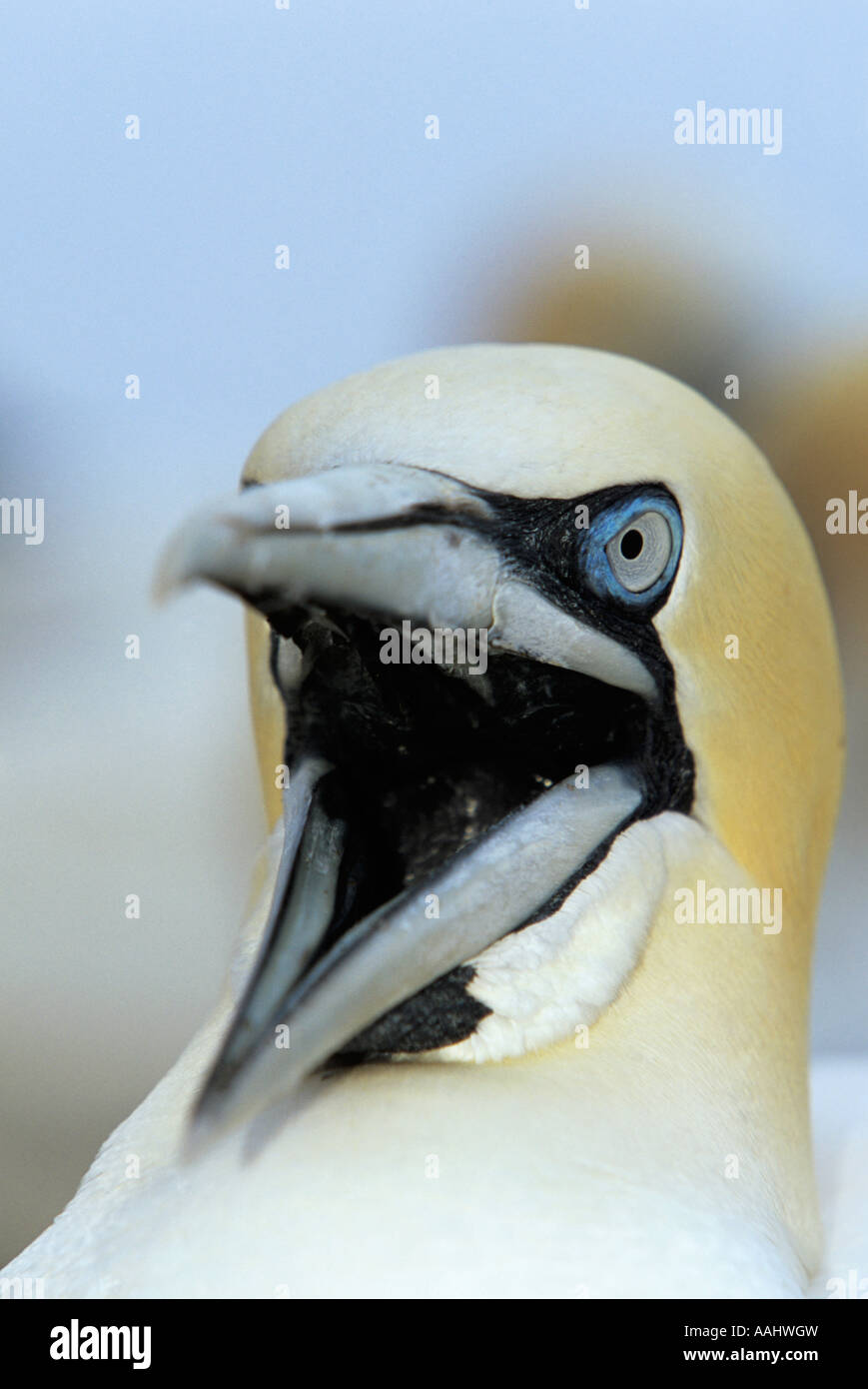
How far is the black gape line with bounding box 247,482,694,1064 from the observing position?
1604 mm

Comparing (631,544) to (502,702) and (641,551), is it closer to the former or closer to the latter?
(641,551)

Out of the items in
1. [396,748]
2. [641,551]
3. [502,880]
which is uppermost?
[641,551]

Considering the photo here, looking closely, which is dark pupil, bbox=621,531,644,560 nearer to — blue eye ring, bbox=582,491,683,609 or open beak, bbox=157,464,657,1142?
blue eye ring, bbox=582,491,683,609

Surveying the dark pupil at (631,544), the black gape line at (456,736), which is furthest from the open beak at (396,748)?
the dark pupil at (631,544)

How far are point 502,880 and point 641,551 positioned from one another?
17.0 inches

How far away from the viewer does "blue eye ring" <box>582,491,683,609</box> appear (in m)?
1.67

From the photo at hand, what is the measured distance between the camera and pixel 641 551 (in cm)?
171

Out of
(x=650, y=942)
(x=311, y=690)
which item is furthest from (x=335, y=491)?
(x=650, y=942)

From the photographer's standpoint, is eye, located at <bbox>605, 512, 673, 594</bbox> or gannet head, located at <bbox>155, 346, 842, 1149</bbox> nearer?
gannet head, located at <bbox>155, 346, 842, 1149</bbox>

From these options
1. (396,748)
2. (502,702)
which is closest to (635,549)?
(502,702)

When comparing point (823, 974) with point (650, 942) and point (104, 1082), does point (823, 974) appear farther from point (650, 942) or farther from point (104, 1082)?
point (650, 942)

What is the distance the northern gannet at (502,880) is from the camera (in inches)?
56.9

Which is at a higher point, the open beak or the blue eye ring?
the blue eye ring

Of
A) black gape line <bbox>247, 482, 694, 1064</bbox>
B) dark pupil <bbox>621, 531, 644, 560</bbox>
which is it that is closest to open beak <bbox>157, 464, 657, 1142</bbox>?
black gape line <bbox>247, 482, 694, 1064</bbox>
